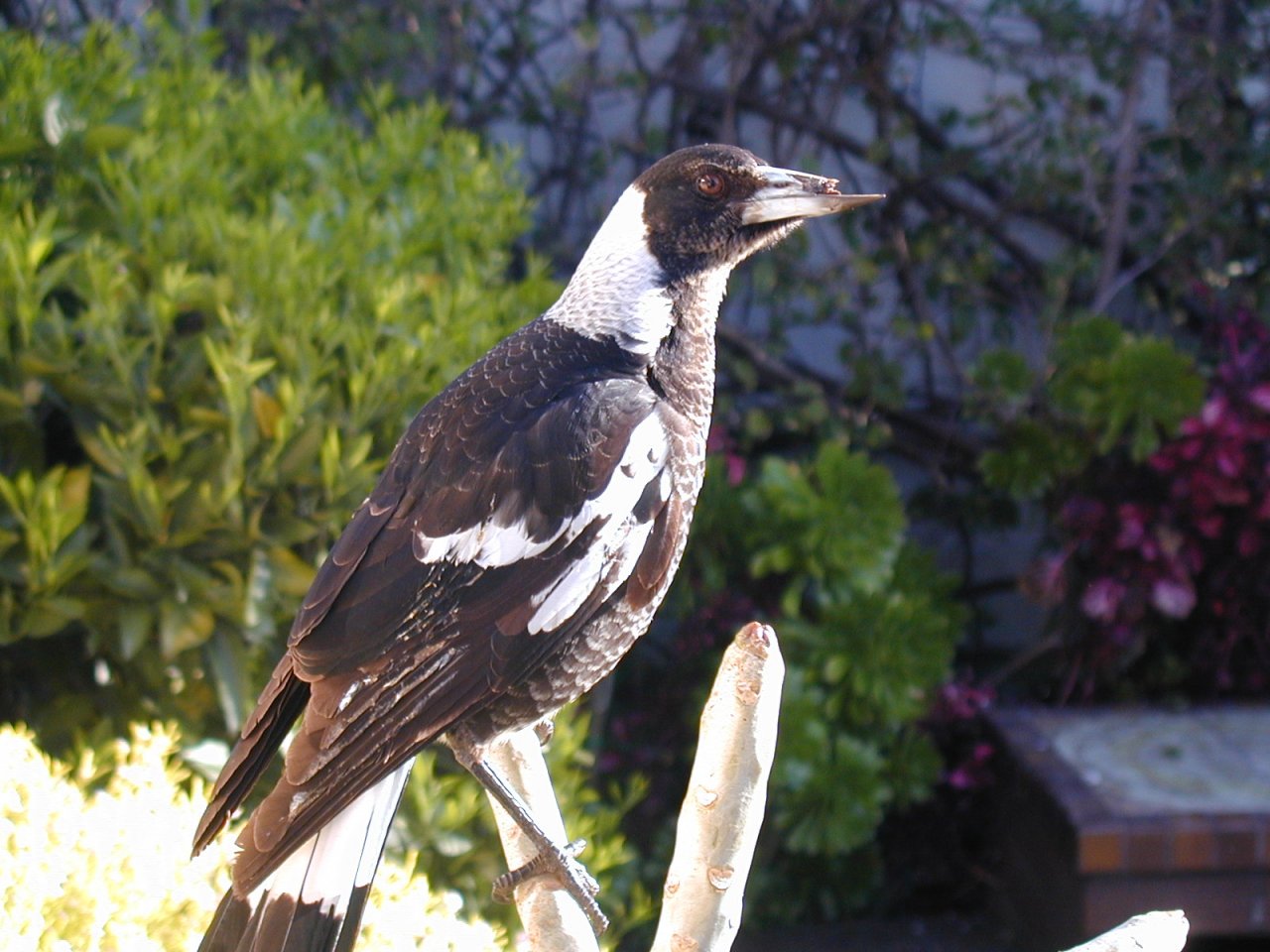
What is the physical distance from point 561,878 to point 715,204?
72cm

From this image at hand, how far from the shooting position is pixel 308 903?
4.27 feet

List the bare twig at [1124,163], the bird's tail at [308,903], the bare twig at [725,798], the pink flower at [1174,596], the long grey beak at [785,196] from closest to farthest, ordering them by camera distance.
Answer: the bare twig at [725,798]
the bird's tail at [308,903]
the long grey beak at [785,196]
the pink flower at [1174,596]
the bare twig at [1124,163]

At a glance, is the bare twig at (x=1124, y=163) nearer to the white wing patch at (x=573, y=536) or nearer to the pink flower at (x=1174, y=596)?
the pink flower at (x=1174, y=596)

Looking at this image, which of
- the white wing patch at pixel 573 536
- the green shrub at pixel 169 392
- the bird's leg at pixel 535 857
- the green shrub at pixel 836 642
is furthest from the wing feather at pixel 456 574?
the green shrub at pixel 836 642

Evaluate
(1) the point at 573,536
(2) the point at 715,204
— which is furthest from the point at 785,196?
(1) the point at 573,536

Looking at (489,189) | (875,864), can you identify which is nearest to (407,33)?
(489,189)

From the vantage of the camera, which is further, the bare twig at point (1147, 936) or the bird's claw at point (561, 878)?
the bird's claw at point (561, 878)

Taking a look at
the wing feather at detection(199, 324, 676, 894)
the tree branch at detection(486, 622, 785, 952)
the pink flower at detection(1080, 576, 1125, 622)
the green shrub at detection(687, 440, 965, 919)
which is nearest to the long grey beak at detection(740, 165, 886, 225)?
the wing feather at detection(199, 324, 676, 894)

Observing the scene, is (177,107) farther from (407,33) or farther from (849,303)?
(849,303)

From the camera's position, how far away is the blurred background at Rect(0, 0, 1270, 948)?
6.52 ft

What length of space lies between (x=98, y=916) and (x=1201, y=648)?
108 inches

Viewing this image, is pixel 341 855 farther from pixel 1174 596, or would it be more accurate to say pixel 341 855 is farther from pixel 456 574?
pixel 1174 596

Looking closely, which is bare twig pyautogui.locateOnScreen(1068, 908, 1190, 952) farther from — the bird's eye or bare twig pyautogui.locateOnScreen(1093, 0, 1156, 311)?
bare twig pyautogui.locateOnScreen(1093, 0, 1156, 311)

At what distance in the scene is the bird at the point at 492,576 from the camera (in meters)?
1.33
